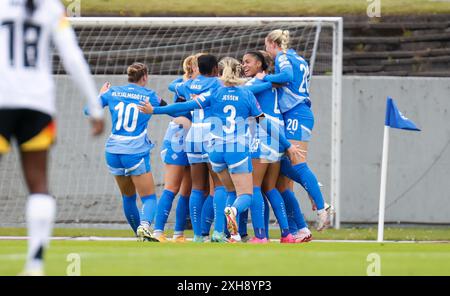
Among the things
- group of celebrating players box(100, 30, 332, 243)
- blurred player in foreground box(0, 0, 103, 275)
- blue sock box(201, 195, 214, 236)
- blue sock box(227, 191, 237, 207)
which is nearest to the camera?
blurred player in foreground box(0, 0, 103, 275)

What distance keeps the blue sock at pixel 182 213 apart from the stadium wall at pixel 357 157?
16.4 feet

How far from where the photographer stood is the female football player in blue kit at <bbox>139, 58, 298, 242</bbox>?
11.9 m

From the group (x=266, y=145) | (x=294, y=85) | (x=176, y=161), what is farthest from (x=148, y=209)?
(x=294, y=85)

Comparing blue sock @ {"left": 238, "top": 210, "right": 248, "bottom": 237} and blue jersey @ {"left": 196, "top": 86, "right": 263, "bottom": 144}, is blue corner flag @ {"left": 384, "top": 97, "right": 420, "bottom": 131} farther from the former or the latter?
blue sock @ {"left": 238, "top": 210, "right": 248, "bottom": 237}

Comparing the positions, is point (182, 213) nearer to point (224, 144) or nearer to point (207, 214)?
point (207, 214)

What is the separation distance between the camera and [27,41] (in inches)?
263

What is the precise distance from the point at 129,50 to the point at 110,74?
549mm

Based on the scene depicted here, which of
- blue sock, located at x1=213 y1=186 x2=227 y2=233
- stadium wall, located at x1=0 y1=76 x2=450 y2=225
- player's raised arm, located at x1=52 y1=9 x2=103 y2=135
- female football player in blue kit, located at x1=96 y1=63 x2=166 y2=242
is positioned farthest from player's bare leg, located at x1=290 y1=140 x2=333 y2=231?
player's raised arm, located at x1=52 y1=9 x2=103 y2=135

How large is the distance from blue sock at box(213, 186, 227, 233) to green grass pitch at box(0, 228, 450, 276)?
4.67 ft

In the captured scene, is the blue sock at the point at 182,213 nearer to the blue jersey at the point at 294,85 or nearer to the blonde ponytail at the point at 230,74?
the blue jersey at the point at 294,85

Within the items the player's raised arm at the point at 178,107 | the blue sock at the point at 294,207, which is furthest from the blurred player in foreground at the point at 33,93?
the blue sock at the point at 294,207

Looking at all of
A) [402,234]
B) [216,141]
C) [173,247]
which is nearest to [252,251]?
[173,247]
